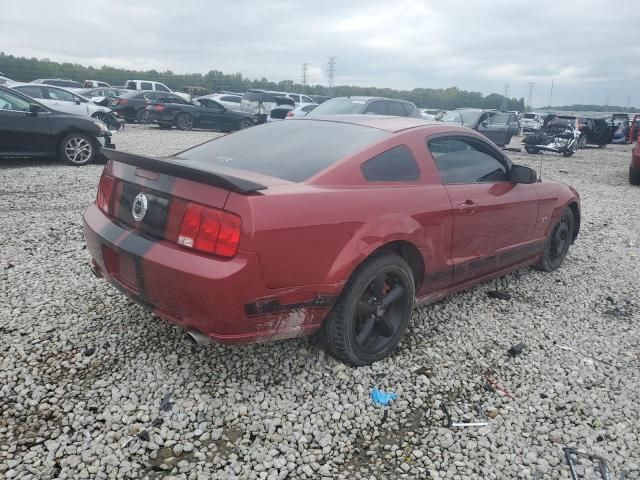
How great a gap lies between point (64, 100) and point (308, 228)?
15609 mm

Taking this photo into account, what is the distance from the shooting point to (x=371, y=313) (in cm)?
296

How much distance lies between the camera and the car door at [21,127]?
27.1 feet

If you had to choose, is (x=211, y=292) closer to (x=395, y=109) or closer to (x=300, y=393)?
(x=300, y=393)

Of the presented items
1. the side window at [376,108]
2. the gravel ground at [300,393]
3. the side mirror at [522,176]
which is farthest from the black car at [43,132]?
the side mirror at [522,176]

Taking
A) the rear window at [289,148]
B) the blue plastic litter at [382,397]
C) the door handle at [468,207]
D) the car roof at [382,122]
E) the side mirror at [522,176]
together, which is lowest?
the blue plastic litter at [382,397]

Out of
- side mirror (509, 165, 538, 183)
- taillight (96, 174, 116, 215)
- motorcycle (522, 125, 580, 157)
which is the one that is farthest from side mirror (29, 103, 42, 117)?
motorcycle (522, 125, 580, 157)

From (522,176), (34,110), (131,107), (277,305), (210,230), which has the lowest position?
(277,305)

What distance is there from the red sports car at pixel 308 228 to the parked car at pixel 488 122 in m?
13.6

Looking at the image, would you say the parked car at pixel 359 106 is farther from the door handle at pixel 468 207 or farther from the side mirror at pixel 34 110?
the door handle at pixel 468 207

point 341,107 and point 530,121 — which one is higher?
point 530,121

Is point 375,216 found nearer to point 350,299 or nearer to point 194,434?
point 350,299

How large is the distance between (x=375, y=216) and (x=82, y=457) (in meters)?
1.85

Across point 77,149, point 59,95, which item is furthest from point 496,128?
point 59,95

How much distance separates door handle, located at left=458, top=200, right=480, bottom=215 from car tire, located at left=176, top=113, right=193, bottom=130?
1674 cm
